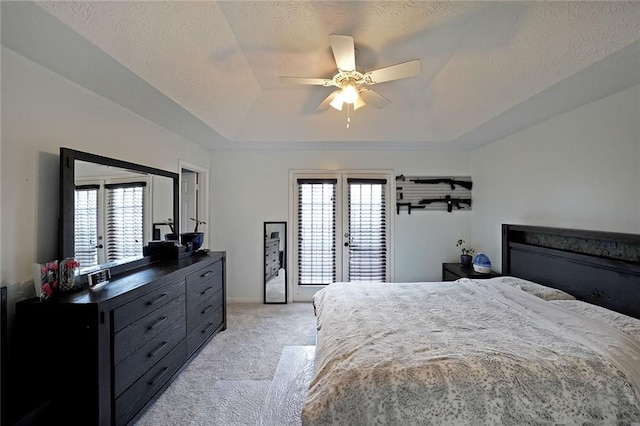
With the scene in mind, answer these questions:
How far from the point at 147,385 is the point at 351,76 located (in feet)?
9.42

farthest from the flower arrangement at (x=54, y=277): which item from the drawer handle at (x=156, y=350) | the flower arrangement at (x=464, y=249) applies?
the flower arrangement at (x=464, y=249)

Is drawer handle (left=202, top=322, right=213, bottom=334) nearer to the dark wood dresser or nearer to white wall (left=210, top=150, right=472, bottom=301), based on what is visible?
the dark wood dresser

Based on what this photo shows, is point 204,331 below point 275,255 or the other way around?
below

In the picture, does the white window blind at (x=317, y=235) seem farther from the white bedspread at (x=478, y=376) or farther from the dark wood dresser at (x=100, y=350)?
the white bedspread at (x=478, y=376)

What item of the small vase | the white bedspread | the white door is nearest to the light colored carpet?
the white bedspread

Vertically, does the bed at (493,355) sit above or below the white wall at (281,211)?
below

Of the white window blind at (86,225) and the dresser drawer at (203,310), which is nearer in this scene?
the white window blind at (86,225)

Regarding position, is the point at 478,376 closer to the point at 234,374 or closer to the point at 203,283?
the point at 234,374

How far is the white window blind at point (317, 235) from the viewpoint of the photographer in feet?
14.0

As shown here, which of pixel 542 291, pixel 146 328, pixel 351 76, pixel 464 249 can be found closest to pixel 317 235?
pixel 464 249

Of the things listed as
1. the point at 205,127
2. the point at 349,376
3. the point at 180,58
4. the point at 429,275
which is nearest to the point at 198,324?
the point at 349,376

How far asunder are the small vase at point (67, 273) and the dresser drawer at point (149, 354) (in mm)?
617

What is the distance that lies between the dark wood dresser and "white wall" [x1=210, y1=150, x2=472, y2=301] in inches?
81.6

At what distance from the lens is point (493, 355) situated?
1.37 m
